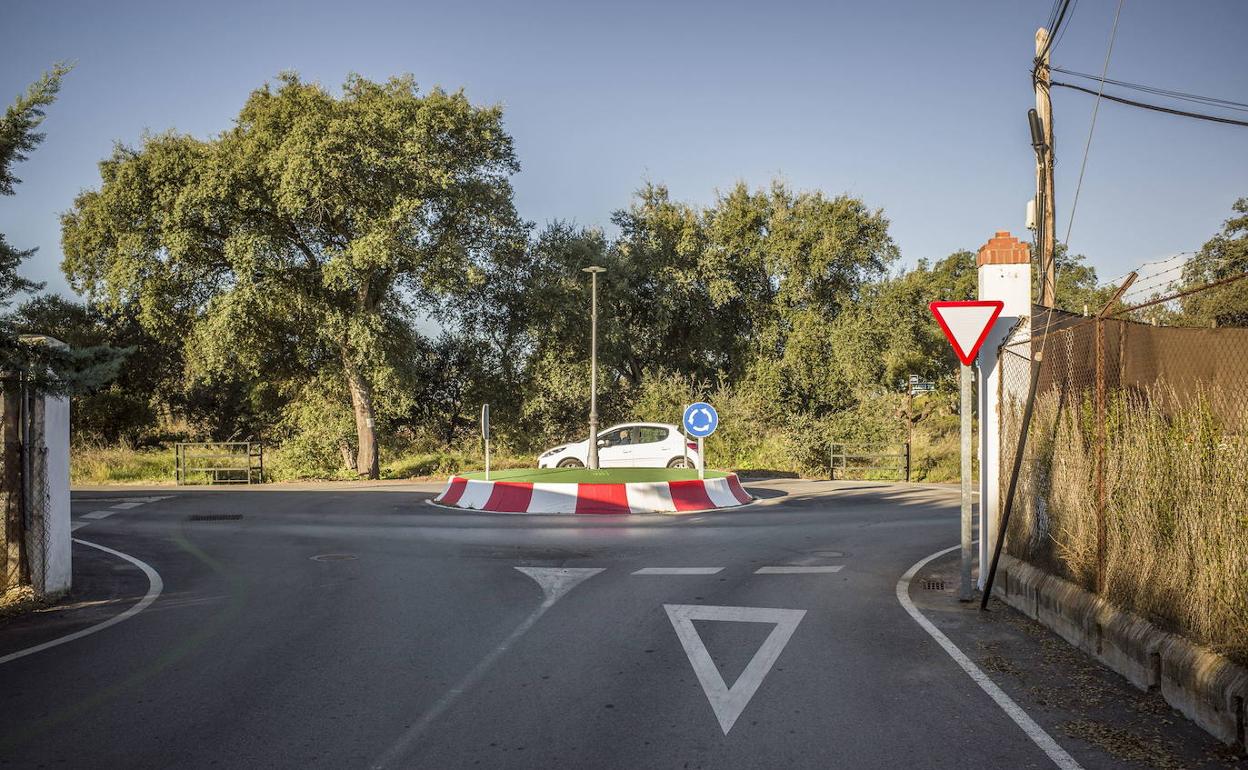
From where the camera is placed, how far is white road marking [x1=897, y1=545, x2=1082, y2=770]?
15.8 ft

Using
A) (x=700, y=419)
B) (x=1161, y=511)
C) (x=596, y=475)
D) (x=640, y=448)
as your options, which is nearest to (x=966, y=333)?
(x=1161, y=511)

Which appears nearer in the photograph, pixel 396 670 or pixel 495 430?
pixel 396 670

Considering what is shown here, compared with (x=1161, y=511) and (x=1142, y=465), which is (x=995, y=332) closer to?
(x=1142, y=465)

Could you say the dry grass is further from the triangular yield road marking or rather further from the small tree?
the small tree

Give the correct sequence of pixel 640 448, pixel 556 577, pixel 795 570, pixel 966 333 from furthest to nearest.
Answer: pixel 640 448 → pixel 795 570 → pixel 556 577 → pixel 966 333

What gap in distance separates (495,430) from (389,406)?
21.7 feet

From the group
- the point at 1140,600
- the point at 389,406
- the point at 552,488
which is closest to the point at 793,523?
the point at 552,488

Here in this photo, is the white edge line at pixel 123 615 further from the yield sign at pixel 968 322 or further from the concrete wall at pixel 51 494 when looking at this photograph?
the yield sign at pixel 968 322

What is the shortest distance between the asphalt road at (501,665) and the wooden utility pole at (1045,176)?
5.47 m

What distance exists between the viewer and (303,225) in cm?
3134

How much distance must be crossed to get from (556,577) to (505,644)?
10.4ft

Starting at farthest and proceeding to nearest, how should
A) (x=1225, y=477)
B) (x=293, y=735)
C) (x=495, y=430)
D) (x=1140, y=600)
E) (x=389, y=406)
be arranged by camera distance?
(x=495, y=430) < (x=389, y=406) < (x=1140, y=600) < (x=1225, y=477) < (x=293, y=735)

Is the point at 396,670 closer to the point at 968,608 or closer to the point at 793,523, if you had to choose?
the point at 968,608

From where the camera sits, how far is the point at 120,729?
5.28m
